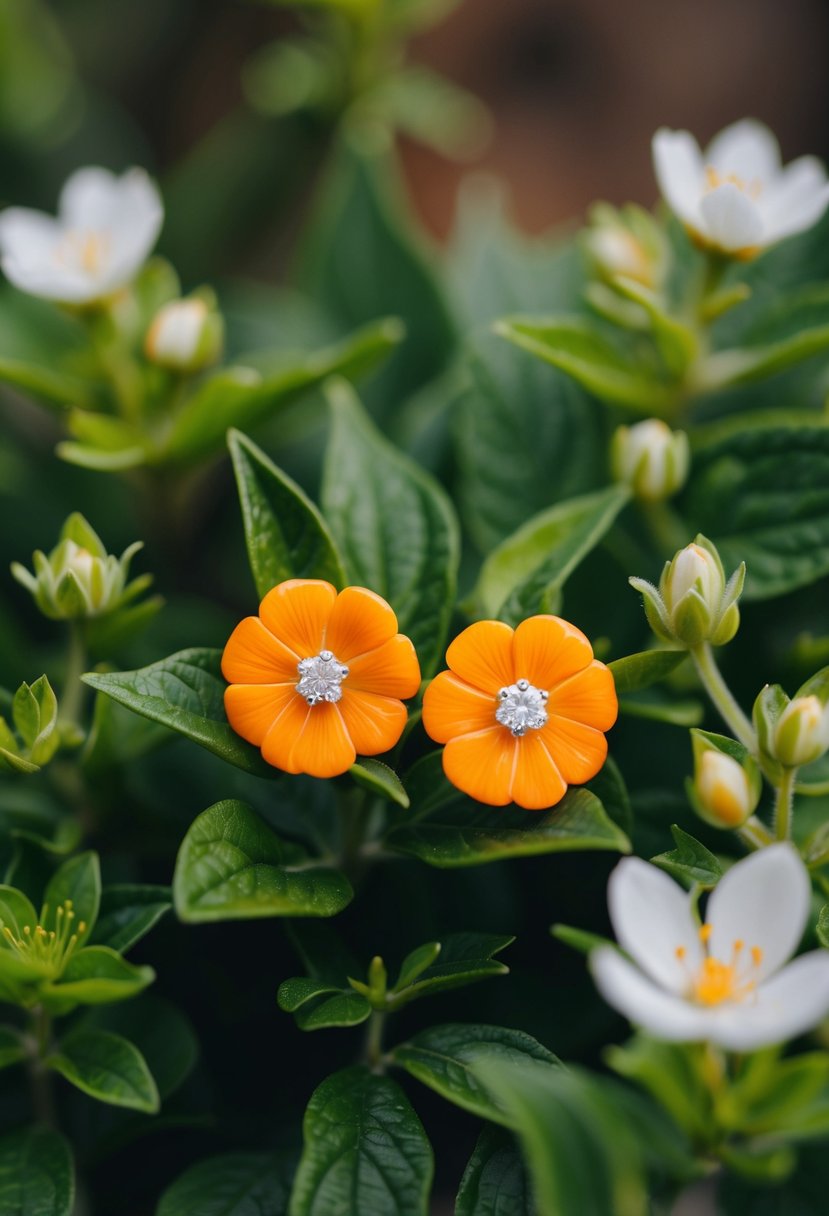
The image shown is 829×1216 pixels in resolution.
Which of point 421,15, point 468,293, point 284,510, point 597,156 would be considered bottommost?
point 284,510

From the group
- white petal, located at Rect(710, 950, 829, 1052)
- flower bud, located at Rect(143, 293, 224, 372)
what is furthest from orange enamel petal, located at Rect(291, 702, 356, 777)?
flower bud, located at Rect(143, 293, 224, 372)

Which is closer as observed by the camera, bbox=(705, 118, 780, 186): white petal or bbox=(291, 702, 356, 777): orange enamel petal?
bbox=(291, 702, 356, 777): orange enamel petal

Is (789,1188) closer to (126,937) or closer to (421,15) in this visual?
(126,937)

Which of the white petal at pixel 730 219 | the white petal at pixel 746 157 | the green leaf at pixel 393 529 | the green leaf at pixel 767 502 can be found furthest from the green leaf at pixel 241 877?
the white petal at pixel 746 157

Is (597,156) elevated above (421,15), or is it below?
above

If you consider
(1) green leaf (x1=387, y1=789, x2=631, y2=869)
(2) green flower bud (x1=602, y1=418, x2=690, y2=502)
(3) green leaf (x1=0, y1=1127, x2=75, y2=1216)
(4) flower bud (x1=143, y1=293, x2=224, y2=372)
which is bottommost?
(3) green leaf (x1=0, y1=1127, x2=75, y2=1216)

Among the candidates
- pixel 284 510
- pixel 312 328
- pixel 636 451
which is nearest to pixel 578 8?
pixel 312 328

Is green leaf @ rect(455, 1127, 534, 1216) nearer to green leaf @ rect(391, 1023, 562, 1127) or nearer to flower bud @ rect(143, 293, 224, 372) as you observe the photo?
green leaf @ rect(391, 1023, 562, 1127)

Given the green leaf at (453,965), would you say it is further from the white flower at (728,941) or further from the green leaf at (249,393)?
the green leaf at (249,393)
